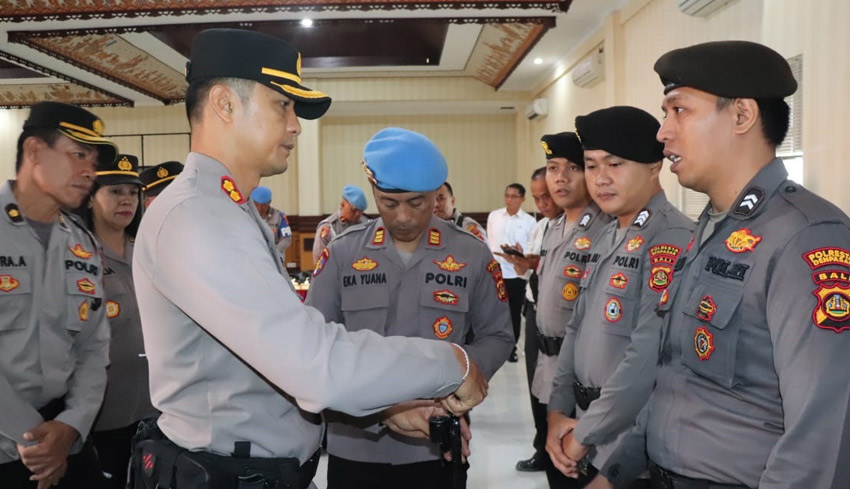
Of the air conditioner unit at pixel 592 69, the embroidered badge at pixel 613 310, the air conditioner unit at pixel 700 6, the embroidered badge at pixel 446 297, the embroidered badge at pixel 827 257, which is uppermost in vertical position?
the air conditioner unit at pixel 592 69

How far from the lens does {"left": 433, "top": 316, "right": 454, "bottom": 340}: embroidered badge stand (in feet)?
6.27

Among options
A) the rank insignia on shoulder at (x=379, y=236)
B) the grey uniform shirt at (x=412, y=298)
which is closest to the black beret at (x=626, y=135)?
the grey uniform shirt at (x=412, y=298)

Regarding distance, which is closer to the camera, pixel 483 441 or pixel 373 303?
pixel 373 303

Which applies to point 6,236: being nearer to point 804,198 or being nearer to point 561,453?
point 561,453

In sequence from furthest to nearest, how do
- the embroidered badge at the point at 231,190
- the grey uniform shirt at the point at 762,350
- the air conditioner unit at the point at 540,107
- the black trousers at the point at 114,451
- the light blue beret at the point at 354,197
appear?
the air conditioner unit at the point at 540,107 → the light blue beret at the point at 354,197 → the black trousers at the point at 114,451 → the embroidered badge at the point at 231,190 → the grey uniform shirt at the point at 762,350

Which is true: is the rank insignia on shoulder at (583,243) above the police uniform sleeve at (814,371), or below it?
above

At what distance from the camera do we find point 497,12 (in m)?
6.54

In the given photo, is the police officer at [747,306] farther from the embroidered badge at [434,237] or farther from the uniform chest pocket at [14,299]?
the uniform chest pocket at [14,299]

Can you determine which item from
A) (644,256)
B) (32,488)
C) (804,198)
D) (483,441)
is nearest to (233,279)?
(804,198)

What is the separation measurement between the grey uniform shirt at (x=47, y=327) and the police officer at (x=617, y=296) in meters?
1.53

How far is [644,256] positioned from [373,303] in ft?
2.70

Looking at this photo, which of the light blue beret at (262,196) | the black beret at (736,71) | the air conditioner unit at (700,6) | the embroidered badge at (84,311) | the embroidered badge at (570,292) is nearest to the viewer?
the black beret at (736,71)

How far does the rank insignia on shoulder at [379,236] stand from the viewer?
202 cm

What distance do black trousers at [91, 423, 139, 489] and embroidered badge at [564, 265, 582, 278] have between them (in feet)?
6.08
